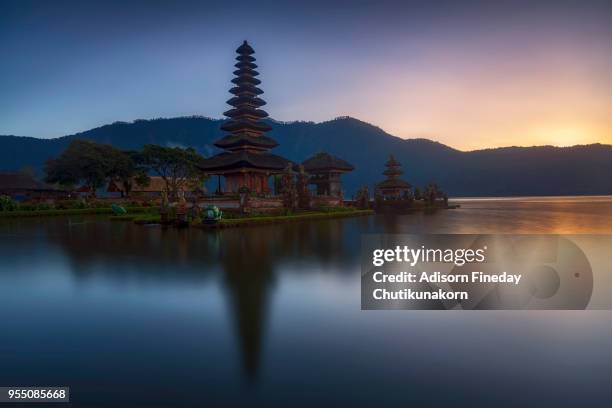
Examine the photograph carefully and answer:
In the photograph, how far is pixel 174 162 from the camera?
201 ft

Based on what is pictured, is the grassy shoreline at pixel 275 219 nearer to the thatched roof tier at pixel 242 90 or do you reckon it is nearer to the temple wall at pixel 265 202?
the temple wall at pixel 265 202

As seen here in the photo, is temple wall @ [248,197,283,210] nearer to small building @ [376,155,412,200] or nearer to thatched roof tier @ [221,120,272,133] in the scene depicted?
thatched roof tier @ [221,120,272,133]

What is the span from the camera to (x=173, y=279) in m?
9.96

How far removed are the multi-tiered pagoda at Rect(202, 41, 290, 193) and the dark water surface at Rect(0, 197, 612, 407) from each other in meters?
31.3

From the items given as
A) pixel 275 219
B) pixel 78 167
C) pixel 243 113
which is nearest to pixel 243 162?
pixel 243 113

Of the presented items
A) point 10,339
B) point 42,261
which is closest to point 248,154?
point 42,261

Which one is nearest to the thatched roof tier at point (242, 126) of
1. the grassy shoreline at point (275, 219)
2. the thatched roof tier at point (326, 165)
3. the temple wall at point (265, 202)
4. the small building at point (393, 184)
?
the thatched roof tier at point (326, 165)

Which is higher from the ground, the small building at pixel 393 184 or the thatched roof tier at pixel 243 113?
the thatched roof tier at pixel 243 113

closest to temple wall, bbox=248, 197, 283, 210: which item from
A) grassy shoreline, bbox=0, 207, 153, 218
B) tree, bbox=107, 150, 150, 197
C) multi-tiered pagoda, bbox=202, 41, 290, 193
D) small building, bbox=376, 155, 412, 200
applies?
multi-tiered pagoda, bbox=202, 41, 290, 193

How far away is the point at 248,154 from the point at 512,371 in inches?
1541

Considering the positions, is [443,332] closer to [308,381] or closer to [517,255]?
[308,381]

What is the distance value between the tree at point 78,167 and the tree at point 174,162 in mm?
6540

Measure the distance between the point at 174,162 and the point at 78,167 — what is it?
14.2 metres

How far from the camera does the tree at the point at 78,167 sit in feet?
178
